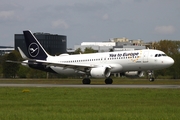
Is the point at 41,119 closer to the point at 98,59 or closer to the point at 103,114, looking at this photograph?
the point at 103,114

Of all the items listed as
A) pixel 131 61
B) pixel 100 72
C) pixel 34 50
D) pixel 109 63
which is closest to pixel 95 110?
pixel 100 72

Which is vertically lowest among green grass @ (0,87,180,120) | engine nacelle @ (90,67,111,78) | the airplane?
green grass @ (0,87,180,120)

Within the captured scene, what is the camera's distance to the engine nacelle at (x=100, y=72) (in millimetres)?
54250

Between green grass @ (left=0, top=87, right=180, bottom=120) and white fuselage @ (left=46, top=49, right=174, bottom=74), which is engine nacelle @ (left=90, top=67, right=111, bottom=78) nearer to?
white fuselage @ (left=46, top=49, right=174, bottom=74)

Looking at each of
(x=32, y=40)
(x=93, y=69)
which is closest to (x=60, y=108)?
(x=93, y=69)

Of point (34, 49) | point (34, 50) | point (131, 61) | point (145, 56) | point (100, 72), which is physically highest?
point (34, 49)

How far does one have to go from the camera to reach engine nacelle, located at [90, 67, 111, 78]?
2136 inches

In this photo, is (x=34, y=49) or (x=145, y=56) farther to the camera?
(x=34, y=49)

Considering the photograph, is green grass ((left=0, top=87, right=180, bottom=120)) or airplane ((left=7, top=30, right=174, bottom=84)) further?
airplane ((left=7, top=30, right=174, bottom=84))

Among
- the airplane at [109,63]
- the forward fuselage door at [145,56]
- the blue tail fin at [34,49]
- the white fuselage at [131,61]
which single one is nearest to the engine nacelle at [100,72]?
the airplane at [109,63]

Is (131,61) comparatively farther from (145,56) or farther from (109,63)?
(109,63)

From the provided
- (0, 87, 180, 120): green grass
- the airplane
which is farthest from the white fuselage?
(0, 87, 180, 120): green grass

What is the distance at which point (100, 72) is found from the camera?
54.2 m

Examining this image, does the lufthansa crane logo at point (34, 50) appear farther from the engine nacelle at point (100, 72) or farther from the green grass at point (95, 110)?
the green grass at point (95, 110)
